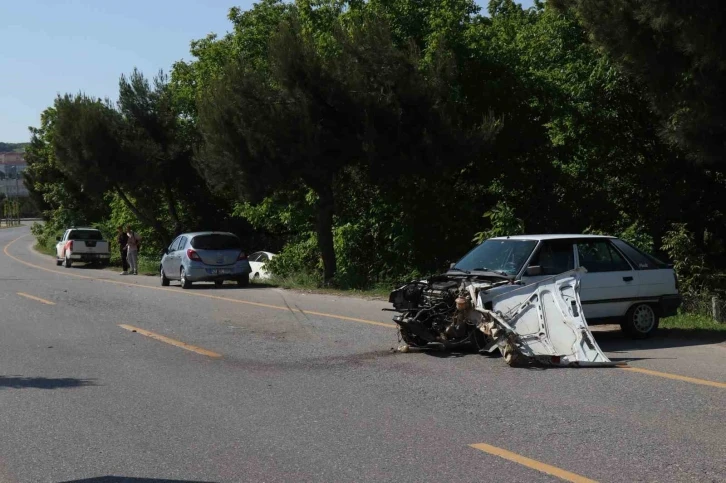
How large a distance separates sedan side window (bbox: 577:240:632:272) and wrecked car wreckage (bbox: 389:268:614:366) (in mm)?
1001

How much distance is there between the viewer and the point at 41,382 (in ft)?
33.9

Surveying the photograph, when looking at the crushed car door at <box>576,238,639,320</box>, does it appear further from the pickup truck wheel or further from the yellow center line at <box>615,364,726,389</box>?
the yellow center line at <box>615,364,726,389</box>

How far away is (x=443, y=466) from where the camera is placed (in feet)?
21.1

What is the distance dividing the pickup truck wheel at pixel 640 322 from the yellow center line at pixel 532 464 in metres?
6.37

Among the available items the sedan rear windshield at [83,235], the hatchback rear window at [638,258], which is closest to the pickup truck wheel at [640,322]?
the hatchback rear window at [638,258]

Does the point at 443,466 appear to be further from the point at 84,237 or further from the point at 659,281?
the point at 84,237

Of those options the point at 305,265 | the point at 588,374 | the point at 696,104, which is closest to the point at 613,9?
the point at 696,104

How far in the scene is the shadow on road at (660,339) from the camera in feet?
40.3

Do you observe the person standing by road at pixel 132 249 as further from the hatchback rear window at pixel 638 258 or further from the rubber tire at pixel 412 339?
the hatchback rear window at pixel 638 258

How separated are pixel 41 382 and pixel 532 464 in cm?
614

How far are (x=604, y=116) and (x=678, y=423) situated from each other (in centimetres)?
2177

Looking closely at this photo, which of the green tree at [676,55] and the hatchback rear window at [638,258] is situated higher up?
the green tree at [676,55]

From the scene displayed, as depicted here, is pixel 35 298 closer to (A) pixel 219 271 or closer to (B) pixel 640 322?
(A) pixel 219 271

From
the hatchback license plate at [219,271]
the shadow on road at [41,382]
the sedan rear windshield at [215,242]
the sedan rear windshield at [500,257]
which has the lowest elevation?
the shadow on road at [41,382]
